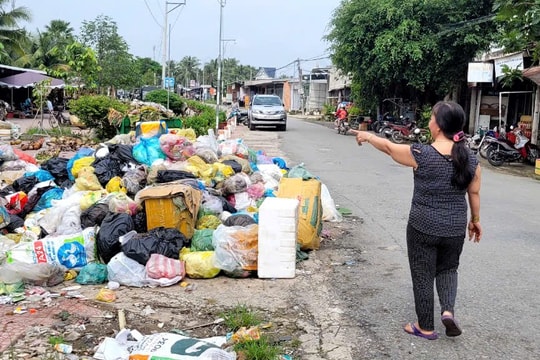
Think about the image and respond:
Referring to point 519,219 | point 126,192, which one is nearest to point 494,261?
point 519,219

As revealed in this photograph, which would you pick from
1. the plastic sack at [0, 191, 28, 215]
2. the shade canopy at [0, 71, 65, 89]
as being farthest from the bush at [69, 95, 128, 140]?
the shade canopy at [0, 71, 65, 89]

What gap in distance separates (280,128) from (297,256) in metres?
21.9

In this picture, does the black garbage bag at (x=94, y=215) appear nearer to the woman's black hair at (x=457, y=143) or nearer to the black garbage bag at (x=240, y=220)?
the black garbage bag at (x=240, y=220)

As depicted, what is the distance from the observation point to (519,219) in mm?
8328

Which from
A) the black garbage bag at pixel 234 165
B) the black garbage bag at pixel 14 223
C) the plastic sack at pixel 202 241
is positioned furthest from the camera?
the black garbage bag at pixel 234 165

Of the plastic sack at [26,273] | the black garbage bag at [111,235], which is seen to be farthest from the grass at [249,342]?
the plastic sack at [26,273]

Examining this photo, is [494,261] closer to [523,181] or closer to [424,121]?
[523,181]

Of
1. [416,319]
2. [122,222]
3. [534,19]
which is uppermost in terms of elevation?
[534,19]

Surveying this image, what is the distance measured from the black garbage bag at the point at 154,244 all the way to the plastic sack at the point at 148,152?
292 cm

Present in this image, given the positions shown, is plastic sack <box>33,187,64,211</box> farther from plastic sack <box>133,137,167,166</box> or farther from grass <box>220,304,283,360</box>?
grass <box>220,304,283,360</box>

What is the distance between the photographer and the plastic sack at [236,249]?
527 cm

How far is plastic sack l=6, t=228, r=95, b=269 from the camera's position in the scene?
17.3 ft

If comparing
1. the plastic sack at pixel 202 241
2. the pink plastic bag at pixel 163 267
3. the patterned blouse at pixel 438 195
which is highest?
the patterned blouse at pixel 438 195

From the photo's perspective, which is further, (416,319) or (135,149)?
(135,149)
